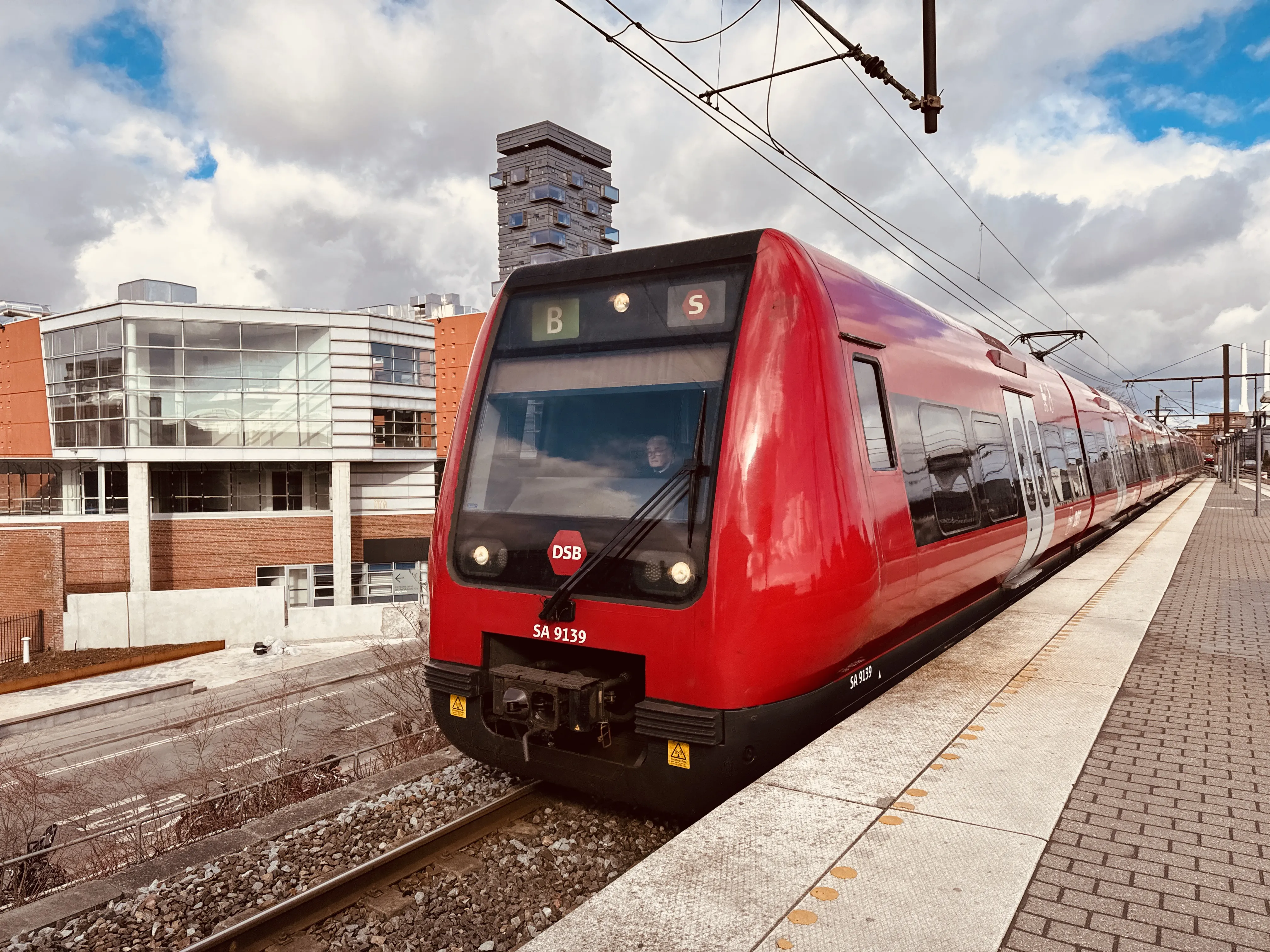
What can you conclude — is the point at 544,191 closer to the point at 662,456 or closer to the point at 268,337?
the point at 268,337

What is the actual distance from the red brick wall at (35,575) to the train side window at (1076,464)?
33.2 meters

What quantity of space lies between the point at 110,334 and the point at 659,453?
33.7m

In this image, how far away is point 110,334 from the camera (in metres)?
32.2

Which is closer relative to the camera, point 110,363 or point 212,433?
point 110,363

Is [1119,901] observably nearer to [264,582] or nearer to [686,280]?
[686,280]

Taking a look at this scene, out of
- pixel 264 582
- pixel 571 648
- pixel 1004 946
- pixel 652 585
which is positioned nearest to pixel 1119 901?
pixel 1004 946

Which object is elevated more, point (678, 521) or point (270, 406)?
point (270, 406)

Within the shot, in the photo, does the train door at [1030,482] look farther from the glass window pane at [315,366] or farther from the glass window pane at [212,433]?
the glass window pane at [212,433]

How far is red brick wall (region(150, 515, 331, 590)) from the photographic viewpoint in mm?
32844

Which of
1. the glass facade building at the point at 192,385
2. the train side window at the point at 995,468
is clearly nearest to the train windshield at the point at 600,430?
the train side window at the point at 995,468

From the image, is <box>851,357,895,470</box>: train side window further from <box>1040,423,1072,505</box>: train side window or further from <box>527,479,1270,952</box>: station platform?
<box>1040,423,1072,505</box>: train side window

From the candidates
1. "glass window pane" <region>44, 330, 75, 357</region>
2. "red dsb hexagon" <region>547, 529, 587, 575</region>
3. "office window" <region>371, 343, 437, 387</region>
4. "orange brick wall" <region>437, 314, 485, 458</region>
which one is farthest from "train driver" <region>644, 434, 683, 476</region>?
"orange brick wall" <region>437, 314, 485, 458</region>

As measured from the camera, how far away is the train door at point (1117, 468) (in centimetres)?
1672

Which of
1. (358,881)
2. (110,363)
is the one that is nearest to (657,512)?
(358,881)
